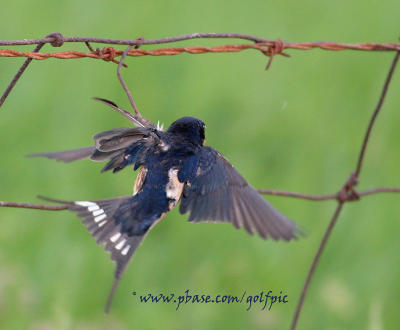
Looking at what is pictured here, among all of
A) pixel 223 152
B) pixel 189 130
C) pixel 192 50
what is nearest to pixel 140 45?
pixel 192 50

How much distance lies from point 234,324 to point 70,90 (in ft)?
8.08

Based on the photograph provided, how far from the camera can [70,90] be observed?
6.43m

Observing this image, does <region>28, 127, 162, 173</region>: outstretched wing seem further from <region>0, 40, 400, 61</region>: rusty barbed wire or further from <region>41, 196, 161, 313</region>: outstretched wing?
<region>0, 40, 400, 61</region>: rusty barbed wire

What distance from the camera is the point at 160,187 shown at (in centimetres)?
360

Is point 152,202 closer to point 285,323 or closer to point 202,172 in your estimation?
point 202,172

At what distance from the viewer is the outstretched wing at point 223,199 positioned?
10.6ft

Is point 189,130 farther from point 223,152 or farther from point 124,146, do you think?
point 223,152

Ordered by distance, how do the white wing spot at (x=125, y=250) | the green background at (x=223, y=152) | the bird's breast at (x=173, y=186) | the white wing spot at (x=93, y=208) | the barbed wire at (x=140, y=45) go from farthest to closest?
the green background at (x=223, y=152)
the bird's breast at (x=173, y=186)
the white wing spot at (x=93, y=208)
the white wing spot at (x=125, y=250)
the barbed wire at (x=140, y=45)

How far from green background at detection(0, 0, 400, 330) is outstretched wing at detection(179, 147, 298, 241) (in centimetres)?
84

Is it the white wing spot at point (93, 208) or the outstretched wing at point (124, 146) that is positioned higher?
the outstretched wing at point (124, 146)

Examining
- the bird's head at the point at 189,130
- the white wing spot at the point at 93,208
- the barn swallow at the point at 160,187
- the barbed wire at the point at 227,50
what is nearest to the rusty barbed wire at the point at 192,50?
the barbed wire at the point at 227,50

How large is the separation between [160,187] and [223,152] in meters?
2.38

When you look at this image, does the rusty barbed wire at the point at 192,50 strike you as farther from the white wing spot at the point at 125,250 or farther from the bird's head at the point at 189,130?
the white wing spot at the point at 125,250

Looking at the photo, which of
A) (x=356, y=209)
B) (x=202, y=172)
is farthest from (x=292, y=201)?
(x=202, y=172)
